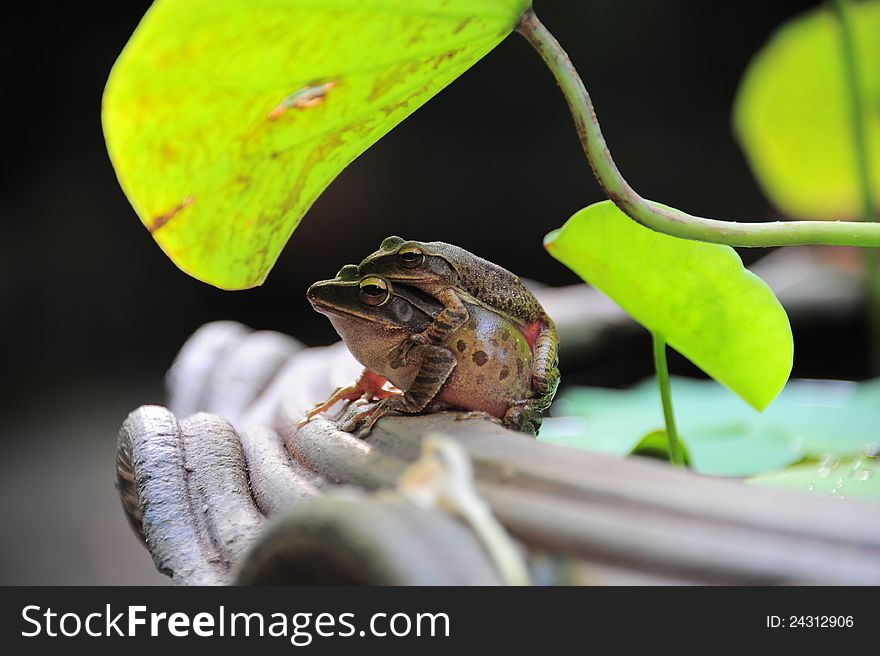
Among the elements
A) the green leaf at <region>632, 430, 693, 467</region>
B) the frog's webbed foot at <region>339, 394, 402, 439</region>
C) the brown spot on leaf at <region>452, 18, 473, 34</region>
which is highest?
the brown spot on leaf at <region>452, 18, 473, 34</region>

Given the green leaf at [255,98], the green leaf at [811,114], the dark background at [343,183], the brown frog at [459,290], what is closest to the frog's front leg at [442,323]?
the brown frog at [459,290]

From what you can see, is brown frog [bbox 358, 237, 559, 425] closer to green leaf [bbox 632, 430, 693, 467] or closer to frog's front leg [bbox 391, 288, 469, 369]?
frog's front leg [bbox 391, 288, 469, 369]

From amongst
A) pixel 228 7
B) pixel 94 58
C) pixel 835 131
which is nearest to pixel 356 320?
pixel 228 7

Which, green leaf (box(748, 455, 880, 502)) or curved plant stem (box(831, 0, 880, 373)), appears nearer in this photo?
green leaf (box(748, 455, 880, 502))

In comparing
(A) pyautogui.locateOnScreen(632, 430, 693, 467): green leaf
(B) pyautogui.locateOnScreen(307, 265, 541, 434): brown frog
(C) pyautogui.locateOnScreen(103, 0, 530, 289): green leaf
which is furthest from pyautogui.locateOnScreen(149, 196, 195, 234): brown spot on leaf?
(A) pyautogui.locateOnScreen(632, 430, 693, 467): green leaf

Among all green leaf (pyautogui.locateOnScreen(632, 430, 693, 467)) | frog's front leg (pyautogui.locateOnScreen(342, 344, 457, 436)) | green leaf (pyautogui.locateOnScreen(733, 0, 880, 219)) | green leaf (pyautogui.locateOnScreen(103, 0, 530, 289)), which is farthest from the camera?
green leaf (pyautogui.locateOnScreen(733, 0, 880, 219))

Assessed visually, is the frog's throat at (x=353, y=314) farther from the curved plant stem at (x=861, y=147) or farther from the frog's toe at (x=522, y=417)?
the curved plant stem at (x=861, y=147)
